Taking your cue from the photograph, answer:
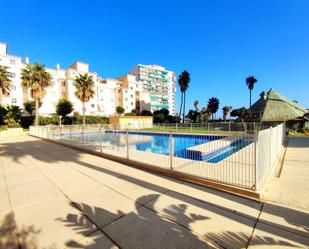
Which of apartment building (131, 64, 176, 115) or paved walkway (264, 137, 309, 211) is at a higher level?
apartment building (131, 64, 176, 115)

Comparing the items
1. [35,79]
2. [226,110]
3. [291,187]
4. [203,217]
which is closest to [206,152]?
[291,187]

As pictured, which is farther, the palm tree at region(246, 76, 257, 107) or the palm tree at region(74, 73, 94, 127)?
the palm tree at region(246, 76, 257, 107)

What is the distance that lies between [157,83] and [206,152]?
91.2 m

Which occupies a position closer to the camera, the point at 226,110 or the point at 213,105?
the point at 213,105

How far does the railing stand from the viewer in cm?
473

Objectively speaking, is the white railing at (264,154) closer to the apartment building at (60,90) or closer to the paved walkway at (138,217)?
the paved walkway at (138,217)

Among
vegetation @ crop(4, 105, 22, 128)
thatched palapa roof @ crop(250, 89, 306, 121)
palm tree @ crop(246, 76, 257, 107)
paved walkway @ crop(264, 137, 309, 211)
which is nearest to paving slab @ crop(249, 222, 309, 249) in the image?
paved walkway @ crop(264, 137, 309, 211)

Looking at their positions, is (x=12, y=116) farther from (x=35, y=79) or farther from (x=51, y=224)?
(x=51, y=224)

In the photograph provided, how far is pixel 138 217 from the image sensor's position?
3.25m

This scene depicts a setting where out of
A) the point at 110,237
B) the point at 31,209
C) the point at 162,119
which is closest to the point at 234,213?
the point at 110,237

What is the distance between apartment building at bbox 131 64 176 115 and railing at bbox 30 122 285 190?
244 feet

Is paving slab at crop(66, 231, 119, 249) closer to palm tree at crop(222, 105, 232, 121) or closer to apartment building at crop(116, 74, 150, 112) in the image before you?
apartment building at crop(116, 74, 150, 112)

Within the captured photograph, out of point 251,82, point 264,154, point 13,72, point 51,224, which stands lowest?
point 51,224

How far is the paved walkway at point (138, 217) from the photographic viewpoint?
2.60 m
